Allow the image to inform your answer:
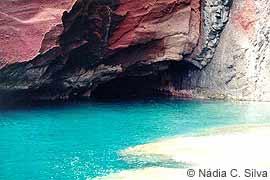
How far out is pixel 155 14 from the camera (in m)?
18.8

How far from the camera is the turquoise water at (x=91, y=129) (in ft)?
34.1

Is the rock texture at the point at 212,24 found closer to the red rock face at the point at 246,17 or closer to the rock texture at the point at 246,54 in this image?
the rock texture at the point at 246,54

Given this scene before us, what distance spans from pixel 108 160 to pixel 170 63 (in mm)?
9920

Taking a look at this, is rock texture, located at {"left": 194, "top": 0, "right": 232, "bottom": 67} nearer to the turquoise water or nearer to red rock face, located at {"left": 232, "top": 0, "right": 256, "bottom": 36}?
red rock face, located at {"left": 232, "top": 0, "right": 256, "bottom": 36}

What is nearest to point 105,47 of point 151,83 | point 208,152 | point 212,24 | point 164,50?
point 164,50

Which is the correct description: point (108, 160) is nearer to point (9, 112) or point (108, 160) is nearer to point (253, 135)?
point (253, 135)

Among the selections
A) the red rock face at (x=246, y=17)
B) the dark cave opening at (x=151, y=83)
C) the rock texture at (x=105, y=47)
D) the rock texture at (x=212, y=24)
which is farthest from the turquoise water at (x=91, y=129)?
A: the red rock face at (x=246, y=17)

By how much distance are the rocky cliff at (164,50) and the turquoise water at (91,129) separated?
1.02 meters

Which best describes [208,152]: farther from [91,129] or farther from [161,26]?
[161,26]

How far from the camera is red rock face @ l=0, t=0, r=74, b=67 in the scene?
15664 mm

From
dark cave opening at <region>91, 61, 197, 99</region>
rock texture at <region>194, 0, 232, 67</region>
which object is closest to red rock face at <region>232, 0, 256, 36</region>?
rock texture at <region>194, 0, 232, 67</region>

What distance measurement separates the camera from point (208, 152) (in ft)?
36.9

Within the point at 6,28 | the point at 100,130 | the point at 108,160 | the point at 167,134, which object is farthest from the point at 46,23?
the point at 108,160

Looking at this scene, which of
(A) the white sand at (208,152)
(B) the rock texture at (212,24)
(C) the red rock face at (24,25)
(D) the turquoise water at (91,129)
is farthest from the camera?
(B) the rock texture at (212,24)
